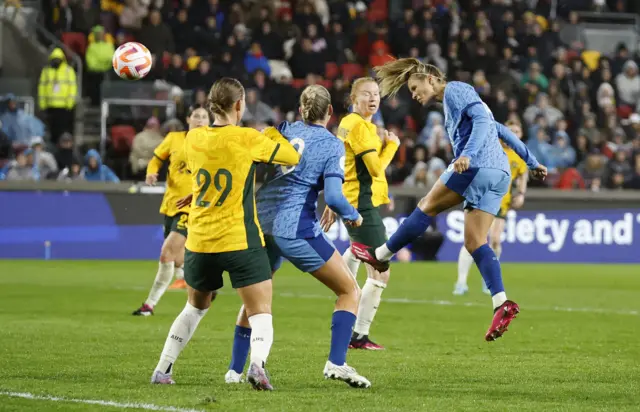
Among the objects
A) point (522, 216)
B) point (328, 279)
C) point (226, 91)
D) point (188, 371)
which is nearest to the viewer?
point (226, 91)

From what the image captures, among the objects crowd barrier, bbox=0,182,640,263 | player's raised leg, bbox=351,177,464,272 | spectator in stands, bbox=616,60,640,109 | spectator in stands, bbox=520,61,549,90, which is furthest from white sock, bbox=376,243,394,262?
spectator in stands, bbox=616,60,640,109

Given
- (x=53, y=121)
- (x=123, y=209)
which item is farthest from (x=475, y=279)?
(x=53, y=121)

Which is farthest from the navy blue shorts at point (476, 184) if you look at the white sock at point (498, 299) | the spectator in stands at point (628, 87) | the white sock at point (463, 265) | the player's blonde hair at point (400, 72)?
the spectator in stands at point (628, 87)

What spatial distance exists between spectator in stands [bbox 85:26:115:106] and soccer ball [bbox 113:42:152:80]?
1302cm

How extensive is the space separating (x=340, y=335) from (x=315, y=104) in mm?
1551

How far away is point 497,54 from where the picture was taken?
100ft

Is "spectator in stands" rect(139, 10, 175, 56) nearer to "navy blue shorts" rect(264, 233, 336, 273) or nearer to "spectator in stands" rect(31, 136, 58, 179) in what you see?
"spectator in stands" rect(31, 136, 58, 179)

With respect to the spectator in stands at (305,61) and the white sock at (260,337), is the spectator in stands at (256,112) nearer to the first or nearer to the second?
the spectator in stands at (305,61)

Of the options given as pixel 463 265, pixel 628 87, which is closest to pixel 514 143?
pixel 463 265

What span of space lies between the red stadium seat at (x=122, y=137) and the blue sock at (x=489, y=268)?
15.3 meters

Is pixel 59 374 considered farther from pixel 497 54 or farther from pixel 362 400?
pixel 497 54

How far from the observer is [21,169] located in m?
22.3

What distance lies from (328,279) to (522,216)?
53.7 ft

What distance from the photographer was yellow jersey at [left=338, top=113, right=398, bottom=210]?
10641mm
